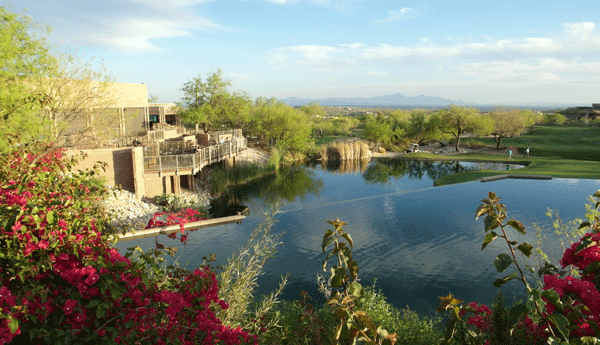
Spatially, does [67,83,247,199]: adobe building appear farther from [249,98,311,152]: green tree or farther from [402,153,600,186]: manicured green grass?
[402,153,600,186]: manicured green grass

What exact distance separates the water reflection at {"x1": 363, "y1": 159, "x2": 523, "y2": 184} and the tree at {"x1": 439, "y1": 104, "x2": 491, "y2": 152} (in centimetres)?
956

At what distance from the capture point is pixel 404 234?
1186cm

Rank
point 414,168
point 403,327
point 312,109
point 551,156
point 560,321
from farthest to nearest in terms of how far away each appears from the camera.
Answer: point 312,109 < point 551,156 < point 414,168 < point 403,327 < point 560,321

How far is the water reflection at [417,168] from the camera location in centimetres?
2756

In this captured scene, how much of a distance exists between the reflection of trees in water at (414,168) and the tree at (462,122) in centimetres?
967

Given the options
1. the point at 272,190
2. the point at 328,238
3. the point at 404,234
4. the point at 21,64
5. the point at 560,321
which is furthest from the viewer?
the point at 272,190

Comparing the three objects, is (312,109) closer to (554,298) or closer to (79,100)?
(79,100)

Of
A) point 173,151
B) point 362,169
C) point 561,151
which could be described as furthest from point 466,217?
point 561,151

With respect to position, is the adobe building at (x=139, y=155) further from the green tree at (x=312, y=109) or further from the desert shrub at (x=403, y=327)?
the green tree at (x=312, y=109)

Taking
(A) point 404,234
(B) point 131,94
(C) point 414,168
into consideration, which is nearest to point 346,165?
(C) point 414,168

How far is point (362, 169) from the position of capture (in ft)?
102

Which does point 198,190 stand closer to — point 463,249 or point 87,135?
point 87,135

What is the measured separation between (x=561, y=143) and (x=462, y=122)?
33.5ft

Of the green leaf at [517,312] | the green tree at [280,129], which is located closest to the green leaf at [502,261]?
the green leaf at [517,312]
